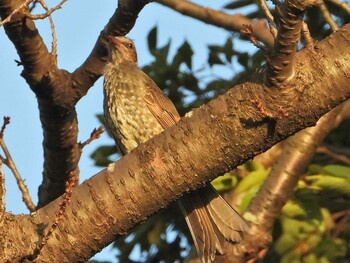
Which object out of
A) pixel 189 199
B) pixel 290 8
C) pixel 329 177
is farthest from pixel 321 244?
pixel 290 8

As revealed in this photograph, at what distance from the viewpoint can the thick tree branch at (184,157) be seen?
9.55ft

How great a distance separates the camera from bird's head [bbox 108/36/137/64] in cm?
520

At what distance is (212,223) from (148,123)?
3.38ft

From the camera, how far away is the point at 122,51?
5617 mm

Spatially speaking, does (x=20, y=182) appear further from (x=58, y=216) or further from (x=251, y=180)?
(x=58, y=216)

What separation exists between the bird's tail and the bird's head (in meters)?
1.13

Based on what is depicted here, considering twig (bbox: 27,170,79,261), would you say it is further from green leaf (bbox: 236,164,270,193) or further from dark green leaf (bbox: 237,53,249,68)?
dark green leaf (bbox: 237,53,249,68)

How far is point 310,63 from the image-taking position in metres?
2.92

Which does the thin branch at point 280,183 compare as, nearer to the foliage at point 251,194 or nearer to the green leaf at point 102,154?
the foliage at point 251,194

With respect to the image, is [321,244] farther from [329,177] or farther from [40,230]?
[40,230]

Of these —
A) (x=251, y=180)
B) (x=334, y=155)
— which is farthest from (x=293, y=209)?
(x=334, y=155)

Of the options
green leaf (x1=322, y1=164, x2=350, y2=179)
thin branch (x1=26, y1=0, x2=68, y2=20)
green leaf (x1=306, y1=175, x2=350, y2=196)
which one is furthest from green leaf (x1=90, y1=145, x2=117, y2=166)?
thin branch (x1=26, y1=0, x2=68, y2=20)

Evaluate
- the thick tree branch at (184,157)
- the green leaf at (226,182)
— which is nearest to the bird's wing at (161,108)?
the green leaf at (226,182)

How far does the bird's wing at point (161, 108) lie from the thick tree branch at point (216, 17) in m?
0.74
